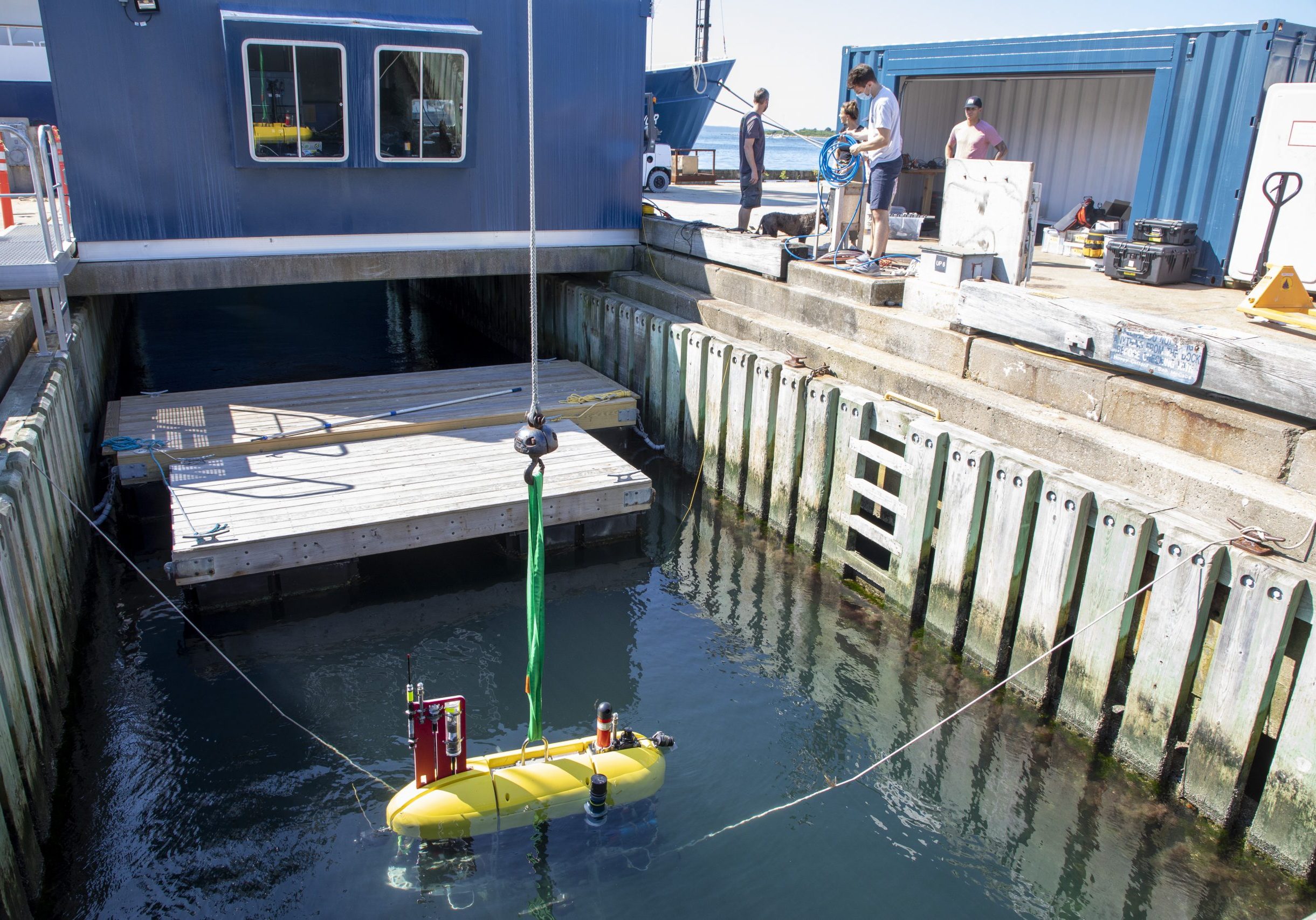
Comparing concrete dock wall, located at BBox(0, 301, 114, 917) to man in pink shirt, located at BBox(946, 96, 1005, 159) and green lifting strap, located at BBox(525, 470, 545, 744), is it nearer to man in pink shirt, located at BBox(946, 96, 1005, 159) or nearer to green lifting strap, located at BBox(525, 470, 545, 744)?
green lifting strap, located at BBox(525, 470, 545, 744)

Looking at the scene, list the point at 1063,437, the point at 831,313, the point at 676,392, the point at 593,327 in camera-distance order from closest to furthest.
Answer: the point at 1063,437, the point at 831,313, the point at 676,392, the point at 593,327

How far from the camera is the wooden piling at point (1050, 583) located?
6586 mm

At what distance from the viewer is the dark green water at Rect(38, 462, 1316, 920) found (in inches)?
215

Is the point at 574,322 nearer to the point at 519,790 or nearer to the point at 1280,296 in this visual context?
the point at 1280,296

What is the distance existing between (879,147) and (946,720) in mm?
6515

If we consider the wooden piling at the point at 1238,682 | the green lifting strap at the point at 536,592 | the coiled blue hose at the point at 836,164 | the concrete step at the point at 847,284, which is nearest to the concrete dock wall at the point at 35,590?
the green lifting strap at the point at 536,592

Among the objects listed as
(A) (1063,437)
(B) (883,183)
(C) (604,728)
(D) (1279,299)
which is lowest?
(C) (604,728)

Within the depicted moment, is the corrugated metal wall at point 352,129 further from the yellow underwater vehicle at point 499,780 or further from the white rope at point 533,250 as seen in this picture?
the yellow underwater vehicle at point 499,780

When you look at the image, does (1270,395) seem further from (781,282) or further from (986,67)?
(986,67)

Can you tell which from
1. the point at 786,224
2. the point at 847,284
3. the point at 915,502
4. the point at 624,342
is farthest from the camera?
the point at 624,342

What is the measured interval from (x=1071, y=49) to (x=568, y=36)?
6.57m

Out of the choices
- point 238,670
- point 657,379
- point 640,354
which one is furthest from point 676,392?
point 238,670

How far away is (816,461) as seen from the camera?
30.2 feet

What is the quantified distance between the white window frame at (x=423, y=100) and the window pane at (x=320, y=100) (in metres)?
0.42
